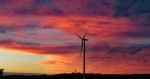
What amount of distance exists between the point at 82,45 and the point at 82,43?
2153 mm

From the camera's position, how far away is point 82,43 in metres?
127

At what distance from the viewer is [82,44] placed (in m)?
125

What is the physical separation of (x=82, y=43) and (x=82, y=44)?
1.59 meters

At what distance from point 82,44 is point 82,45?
59cm

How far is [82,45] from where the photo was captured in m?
125
